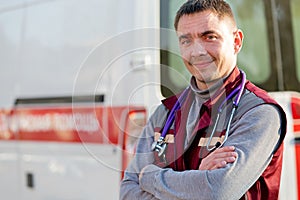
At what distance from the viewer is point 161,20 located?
11.4 feet

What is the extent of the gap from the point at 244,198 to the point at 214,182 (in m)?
0.11

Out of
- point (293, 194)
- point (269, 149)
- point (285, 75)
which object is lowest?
point (293, 194)

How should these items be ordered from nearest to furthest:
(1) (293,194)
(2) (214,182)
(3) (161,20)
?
(2) (214,182)
(1) (293,194)
(3) (161,20)

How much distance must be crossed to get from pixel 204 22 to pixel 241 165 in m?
0.49

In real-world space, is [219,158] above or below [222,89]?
below

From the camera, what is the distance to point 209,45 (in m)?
1.94

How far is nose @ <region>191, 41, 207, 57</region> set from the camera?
6.38 feet

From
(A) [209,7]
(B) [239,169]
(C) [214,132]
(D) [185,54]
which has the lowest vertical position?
(B) [239,169]

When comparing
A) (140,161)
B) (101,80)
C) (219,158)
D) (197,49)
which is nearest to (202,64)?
(197,49)

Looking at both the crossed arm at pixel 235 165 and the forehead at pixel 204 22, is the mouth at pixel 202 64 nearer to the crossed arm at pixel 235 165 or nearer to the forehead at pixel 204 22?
the forehead at pixel 204 22

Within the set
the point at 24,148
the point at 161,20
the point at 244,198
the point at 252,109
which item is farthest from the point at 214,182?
the point at 24,148

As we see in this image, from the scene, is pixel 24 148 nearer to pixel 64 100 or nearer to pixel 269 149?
pixel 64 100

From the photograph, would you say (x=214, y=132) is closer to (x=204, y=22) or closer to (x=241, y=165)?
(x=241, y=165)

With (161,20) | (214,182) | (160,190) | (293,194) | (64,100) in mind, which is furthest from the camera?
(64,100)
